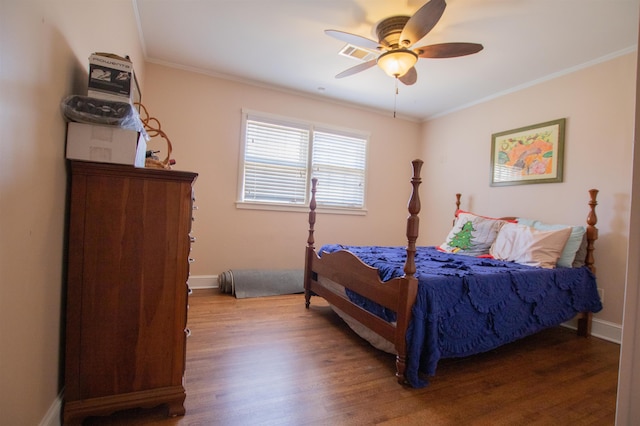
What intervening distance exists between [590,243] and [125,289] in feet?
11.5

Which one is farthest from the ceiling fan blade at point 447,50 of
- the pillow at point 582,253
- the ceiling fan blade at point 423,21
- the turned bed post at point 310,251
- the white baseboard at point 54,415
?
the white baseboard at point 54,415

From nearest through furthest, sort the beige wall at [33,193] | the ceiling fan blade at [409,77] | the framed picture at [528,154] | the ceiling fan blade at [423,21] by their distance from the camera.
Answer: the beige wall at [33,193]
the ceiling fan blade at [423,21]
the ceiling fan blade at [409,77]
the framed picture at [528,154]

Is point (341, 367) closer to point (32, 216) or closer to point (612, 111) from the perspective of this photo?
point (32, 216)

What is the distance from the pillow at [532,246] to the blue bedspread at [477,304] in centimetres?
13

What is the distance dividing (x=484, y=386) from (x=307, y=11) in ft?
9.39

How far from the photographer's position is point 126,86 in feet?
4.27

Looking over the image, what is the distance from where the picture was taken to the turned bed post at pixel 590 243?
8.36 feet

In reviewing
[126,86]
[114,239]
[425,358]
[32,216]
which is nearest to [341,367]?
[425,358]

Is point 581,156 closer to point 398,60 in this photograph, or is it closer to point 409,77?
point 409,77

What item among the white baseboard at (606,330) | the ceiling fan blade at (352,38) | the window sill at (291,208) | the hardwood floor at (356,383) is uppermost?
the ceiling fan blade at (352,38)

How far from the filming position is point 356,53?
9.09ft

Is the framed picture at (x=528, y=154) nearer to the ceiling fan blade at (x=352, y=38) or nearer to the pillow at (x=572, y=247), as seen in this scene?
the pillow at (x=572, y=247)

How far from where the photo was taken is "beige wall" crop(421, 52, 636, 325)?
250 centimetres

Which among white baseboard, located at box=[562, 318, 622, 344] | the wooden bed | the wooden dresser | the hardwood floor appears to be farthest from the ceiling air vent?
white baseboard, located at box=[562, 318, 622, 344]
